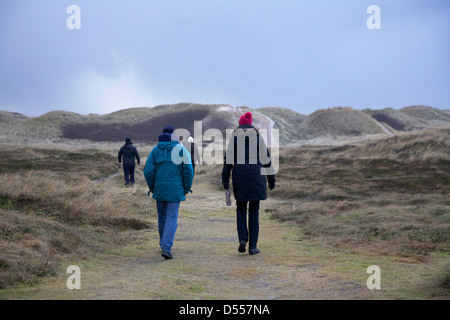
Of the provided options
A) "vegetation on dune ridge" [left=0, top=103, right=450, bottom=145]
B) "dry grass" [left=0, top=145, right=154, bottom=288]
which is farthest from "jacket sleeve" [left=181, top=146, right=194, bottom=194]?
"vegetation on dune ridge" [left=0, top=103, right=450, bottom=145]

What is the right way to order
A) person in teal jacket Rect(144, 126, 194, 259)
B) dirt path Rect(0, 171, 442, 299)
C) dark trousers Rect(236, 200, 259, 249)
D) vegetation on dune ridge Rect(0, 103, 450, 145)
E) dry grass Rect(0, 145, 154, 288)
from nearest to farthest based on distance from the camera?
dirt path Rect(0, 171, 442, 299) → dry grass Rect(0, 145, 154, 288) → person in teal jacket Rect(144, 126, 194, 259) → dark trousers Rect(236, 200, 259, 249) → vegetation on dune ridge Rect(0, 103, 450, 145)

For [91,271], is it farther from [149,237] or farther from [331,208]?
[331,208]

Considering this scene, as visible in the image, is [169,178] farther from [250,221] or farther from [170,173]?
[250,221]

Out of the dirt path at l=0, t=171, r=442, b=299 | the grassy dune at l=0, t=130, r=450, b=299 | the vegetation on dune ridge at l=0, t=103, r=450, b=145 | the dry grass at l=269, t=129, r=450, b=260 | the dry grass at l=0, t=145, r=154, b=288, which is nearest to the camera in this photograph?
the dirt path at l=0, t=171, r=442, b=299

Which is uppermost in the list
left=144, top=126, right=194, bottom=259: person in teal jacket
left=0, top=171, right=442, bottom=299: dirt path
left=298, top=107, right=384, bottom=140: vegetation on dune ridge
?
left=298, top=107, right=384, bottom=140: vegetation on dune ridge

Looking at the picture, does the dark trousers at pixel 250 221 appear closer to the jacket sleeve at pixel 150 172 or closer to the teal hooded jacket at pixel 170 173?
the teal hooded jacket at pixel 170 173

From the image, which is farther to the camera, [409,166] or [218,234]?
[409,166]

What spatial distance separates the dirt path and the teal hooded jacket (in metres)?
1.19

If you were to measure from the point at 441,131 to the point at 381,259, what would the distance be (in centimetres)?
2854

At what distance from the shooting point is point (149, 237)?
10.5 meters

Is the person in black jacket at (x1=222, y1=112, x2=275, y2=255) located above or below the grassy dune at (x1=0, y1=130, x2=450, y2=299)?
above

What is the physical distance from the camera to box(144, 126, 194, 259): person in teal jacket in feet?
27.5

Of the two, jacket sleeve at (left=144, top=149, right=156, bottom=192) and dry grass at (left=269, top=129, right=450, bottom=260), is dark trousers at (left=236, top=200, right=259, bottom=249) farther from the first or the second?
dry grass at (left=269, top=129, right=450, bottom=260)
